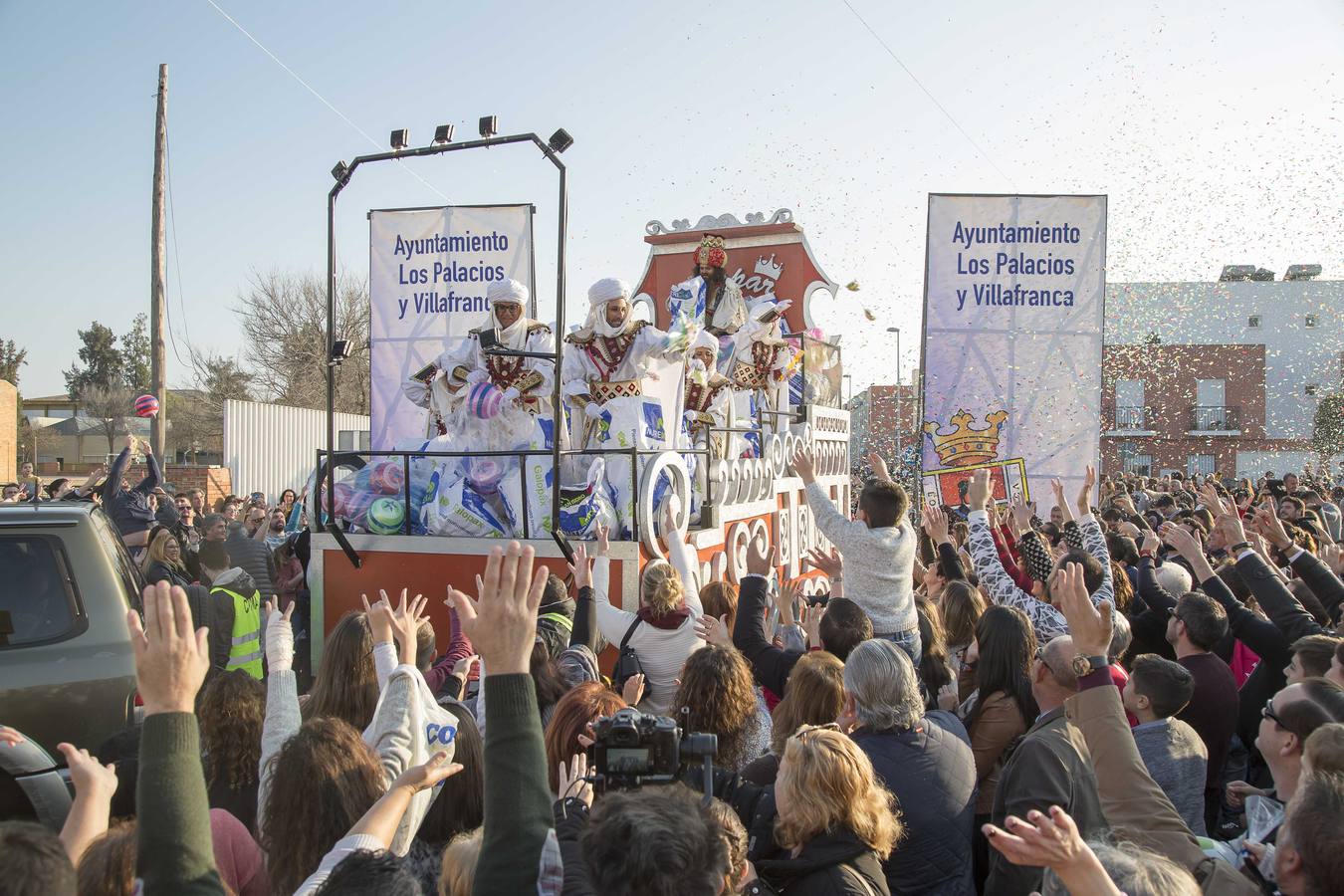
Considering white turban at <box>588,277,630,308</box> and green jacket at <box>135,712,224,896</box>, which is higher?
white turban at <box>588,277,630,308</box>

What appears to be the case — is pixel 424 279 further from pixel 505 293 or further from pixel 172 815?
pixel 172 815

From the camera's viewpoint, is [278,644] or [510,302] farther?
[510,302]

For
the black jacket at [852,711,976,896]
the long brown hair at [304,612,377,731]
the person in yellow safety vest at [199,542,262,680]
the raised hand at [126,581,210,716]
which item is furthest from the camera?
the person in yellow safety vest at [199,542,262,680]

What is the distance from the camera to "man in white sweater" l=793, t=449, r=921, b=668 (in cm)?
466

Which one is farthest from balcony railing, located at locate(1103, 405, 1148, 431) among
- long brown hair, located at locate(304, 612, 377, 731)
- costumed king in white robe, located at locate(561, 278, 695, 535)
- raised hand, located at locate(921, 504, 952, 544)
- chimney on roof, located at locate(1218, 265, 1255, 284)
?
long brown hair, located at locate(304, 612, 377, 731)

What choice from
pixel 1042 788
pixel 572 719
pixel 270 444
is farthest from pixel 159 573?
pixel 270 444

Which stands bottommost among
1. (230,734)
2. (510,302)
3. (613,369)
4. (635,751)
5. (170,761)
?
(230,734)

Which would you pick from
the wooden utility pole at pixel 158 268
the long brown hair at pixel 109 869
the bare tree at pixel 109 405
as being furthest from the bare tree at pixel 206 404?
the long brown hair at pixel 109 869

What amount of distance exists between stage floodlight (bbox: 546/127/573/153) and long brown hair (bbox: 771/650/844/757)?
174 inches

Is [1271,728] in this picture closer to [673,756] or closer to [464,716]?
[673,756]

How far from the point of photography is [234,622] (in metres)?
5.33

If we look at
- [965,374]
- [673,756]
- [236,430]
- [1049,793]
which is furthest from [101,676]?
[236,430]

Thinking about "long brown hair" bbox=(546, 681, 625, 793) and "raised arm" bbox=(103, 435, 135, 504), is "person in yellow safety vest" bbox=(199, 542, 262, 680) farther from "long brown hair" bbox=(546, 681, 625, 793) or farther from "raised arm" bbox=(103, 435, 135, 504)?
"raised arm" bbox=(103, 435, 135, 504)

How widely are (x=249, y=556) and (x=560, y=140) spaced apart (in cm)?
340
